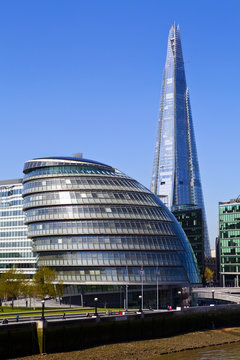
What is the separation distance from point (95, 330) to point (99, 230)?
3786cm

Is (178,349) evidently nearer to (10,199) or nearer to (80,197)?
(80,197)

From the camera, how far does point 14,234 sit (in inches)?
5022

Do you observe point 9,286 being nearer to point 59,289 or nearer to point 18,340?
point 59,289

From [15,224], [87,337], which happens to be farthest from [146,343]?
[15,224]

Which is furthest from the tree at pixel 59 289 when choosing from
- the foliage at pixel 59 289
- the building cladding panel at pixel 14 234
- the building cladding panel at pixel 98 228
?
the building cladding panel at pixel 14 234

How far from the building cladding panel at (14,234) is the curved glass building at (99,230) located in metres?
6.18

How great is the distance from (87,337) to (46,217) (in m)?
44.7

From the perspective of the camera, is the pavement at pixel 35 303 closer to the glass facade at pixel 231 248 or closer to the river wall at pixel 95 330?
the river wall at pixel 95 330

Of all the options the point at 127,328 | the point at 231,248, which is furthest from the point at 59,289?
the point at 231,248

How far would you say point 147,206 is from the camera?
11962 cm

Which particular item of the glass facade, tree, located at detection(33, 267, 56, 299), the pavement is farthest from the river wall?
the glass facade

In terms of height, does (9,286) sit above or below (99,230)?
below

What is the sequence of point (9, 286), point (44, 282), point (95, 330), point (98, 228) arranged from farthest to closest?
point (98, 228) < point (44, 282) < point (9, 286) < point (95, 330)

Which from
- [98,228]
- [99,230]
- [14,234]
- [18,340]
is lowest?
[18,340]
